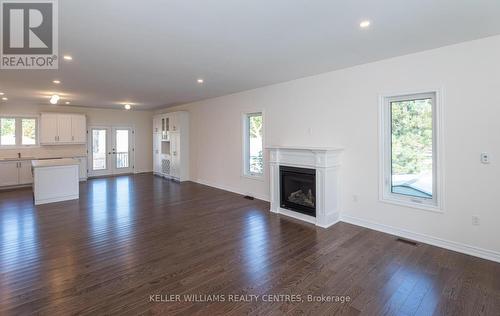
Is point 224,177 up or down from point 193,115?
down

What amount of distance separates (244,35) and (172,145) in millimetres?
6653

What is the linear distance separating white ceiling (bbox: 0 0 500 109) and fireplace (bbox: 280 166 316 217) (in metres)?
1.86

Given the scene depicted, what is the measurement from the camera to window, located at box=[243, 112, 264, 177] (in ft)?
20.8

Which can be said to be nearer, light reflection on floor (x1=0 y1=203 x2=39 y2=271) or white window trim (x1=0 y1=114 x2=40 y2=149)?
light reflection on floor (x1=0 y1=203 x2=39 y2=271)

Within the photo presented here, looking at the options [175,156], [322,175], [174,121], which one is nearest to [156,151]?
[175,156]

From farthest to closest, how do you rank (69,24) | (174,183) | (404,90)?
(174,183) < (404,90) < (69,24)

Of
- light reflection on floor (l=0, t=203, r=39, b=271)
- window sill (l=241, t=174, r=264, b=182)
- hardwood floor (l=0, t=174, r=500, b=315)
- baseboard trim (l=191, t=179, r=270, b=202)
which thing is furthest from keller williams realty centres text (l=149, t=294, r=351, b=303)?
window sill (l=241, t=174, r=264, b=182)

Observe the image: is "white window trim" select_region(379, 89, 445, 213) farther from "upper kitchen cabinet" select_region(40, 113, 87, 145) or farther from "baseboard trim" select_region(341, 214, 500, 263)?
"upper kitchen cabinet" select_region(40, 113, 87, 145)

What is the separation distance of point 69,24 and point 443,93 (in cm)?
458

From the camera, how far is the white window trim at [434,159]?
3.46 m

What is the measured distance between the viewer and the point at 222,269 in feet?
9.54

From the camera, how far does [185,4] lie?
91.7 inches

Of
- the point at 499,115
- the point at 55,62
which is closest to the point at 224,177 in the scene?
the point at 55,62

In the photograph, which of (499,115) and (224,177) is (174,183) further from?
(499,115)
